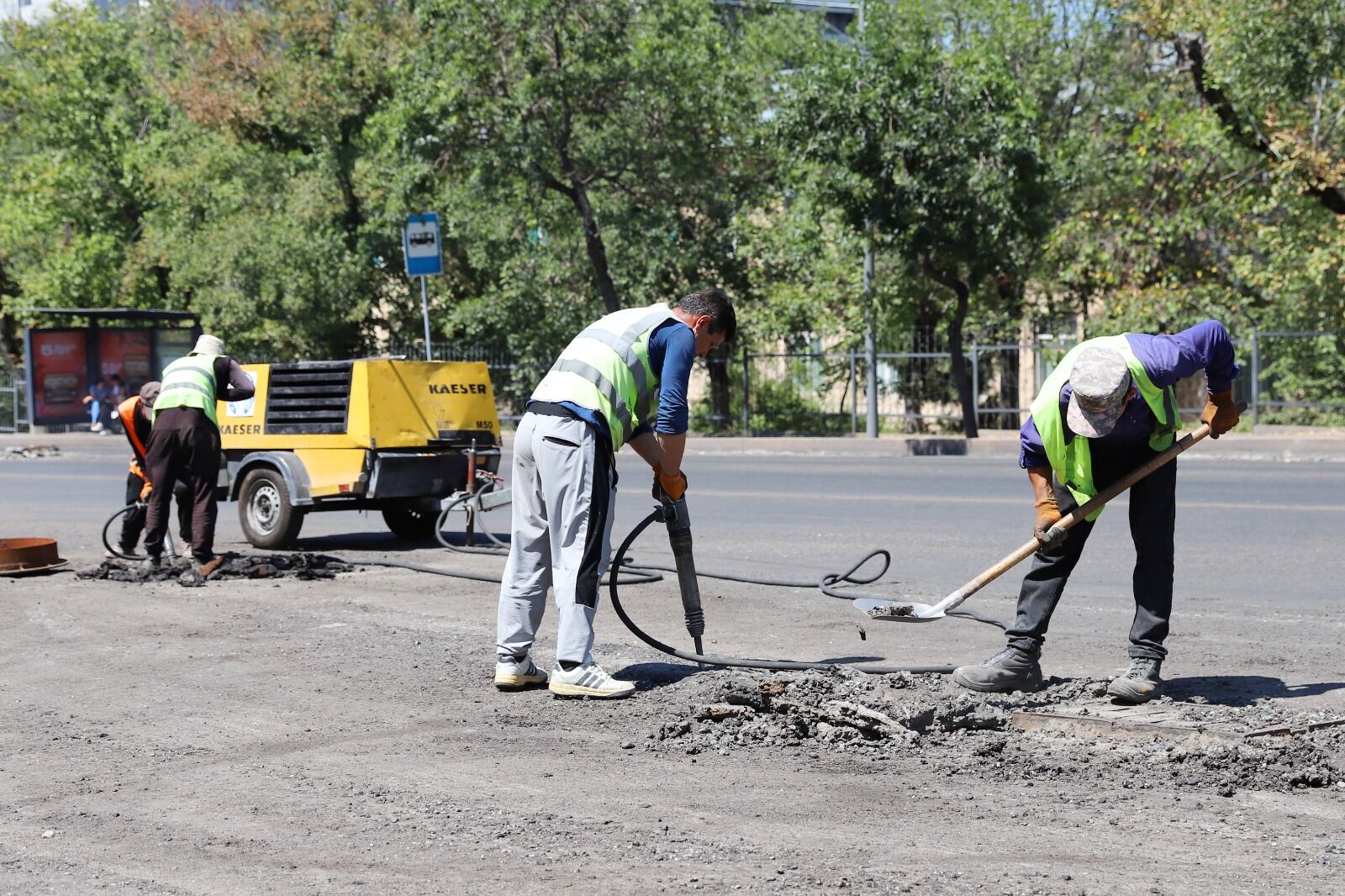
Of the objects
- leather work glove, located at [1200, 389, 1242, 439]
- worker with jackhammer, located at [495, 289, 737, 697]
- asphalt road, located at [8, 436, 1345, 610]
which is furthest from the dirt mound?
asphalt road, located at [8, 436, 1345, 610]

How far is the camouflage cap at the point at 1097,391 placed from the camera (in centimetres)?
556

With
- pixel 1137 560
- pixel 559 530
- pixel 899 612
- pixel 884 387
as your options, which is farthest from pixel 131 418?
pixel 884 387

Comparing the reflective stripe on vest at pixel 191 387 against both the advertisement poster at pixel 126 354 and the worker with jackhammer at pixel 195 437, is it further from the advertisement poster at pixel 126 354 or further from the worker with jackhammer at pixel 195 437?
the advertisement poster at pixel 126 354

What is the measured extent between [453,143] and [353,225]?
6.72 meters

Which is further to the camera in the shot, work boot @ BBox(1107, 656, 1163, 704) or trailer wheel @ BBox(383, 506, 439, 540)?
trailer wheel @ BBox(383, 506, 439, 540)

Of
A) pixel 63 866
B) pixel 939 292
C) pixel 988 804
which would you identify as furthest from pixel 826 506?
pixel 939 292

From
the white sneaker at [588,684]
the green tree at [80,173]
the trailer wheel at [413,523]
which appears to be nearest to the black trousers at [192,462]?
the trailer wheel at [413,523]

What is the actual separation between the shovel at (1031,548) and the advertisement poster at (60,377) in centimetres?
2766

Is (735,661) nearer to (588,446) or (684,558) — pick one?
(684,558)

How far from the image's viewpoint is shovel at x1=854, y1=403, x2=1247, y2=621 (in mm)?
5801

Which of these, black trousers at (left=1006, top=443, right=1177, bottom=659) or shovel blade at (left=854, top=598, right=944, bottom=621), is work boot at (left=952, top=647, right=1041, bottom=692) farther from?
shovel blade at (left=854, top=598, right=944, bottom=621)

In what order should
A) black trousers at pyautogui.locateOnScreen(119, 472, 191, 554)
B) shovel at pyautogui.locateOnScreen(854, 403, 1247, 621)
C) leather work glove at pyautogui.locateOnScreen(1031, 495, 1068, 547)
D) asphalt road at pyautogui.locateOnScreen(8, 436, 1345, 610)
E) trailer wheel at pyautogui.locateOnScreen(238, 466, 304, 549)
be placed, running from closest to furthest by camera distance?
shovel at pyautogui.locateOnScreen(854, 403, 1247, 621)
leather work glove at pyautogui.locateOnScreen(1031, 495, 1068, 547)
asphalt road at pyautogui.locateOnScreen(8, 436, 1345, 610)
black trousers at pyautogui.locateOnScreen(119, 472, 191, 554)
trailer wheel at pyautogui.locateOnScreen(238, 466, 304, 549)

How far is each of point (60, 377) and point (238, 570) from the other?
23.6 m

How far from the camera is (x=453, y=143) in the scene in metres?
25.8
